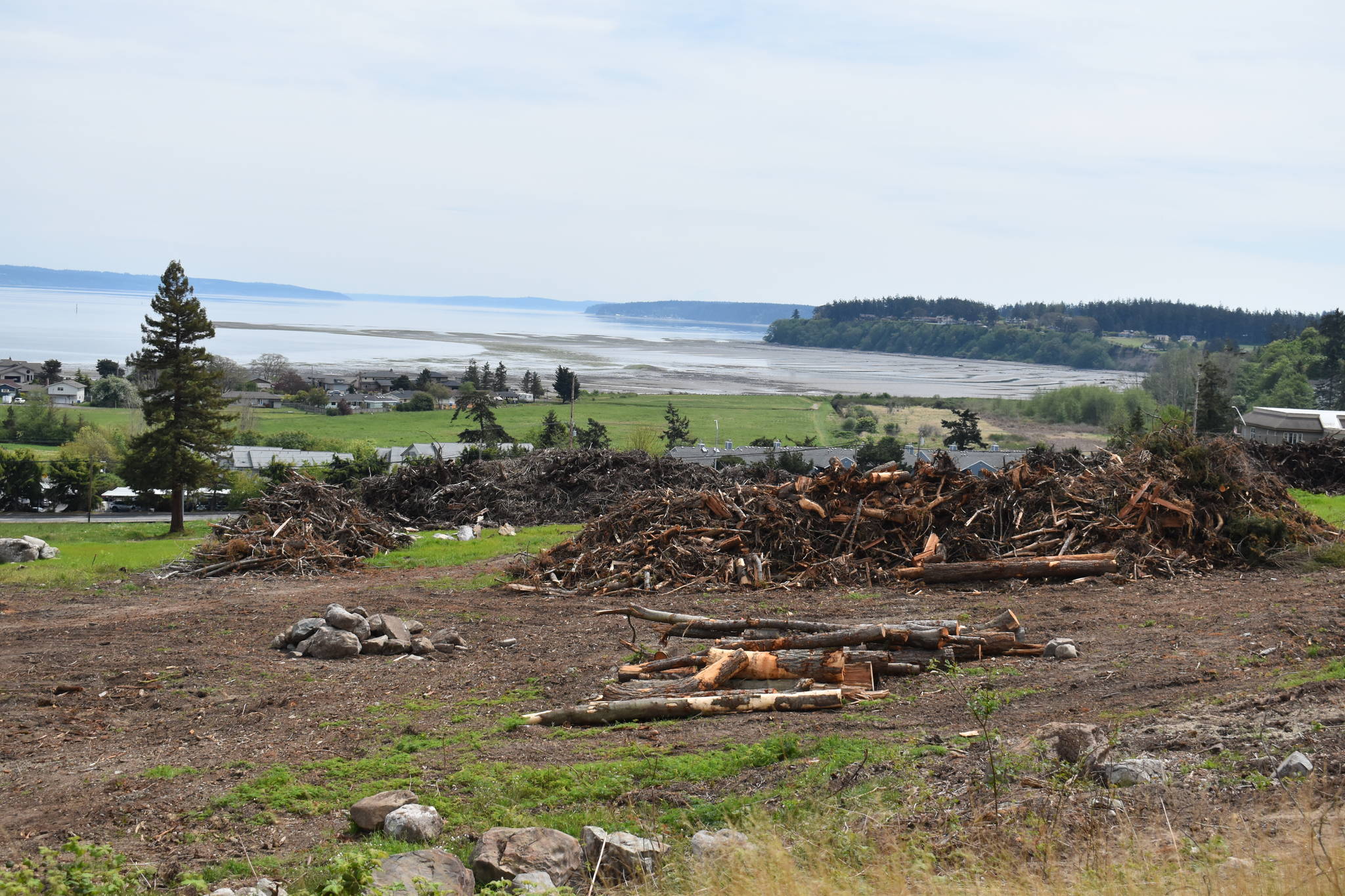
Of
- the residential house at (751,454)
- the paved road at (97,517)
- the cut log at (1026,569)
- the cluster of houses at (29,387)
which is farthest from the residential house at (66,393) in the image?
the cut log at (1026,569)

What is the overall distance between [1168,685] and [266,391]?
384 ft

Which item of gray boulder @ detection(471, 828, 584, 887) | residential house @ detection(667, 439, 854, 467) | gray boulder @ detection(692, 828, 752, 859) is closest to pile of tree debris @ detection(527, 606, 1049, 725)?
gray boulder @ detection(471, 828, 584, 887)

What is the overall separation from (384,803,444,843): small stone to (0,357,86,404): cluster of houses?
102m

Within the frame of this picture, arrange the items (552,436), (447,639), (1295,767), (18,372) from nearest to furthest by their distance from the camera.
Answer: (1295,767) < (447,639) < (552,436) < (18,372)

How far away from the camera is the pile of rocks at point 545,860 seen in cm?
529

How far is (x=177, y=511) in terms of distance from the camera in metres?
37.2

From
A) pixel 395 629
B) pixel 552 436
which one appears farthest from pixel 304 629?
pixel 552 436

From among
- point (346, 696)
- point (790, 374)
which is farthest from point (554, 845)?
point (790, 374)

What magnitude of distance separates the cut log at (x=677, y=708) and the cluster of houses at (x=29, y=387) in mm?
100380

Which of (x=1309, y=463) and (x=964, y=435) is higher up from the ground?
(x=1309, y=463)

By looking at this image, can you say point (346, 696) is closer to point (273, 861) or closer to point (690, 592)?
point (273, 861)

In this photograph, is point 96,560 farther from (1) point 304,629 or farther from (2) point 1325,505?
(2) point 1325,505

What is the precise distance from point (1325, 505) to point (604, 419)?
60042 millimetres

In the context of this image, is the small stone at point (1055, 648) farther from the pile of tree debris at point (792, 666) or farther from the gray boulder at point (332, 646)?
the gray boulder at point (332, 646)
